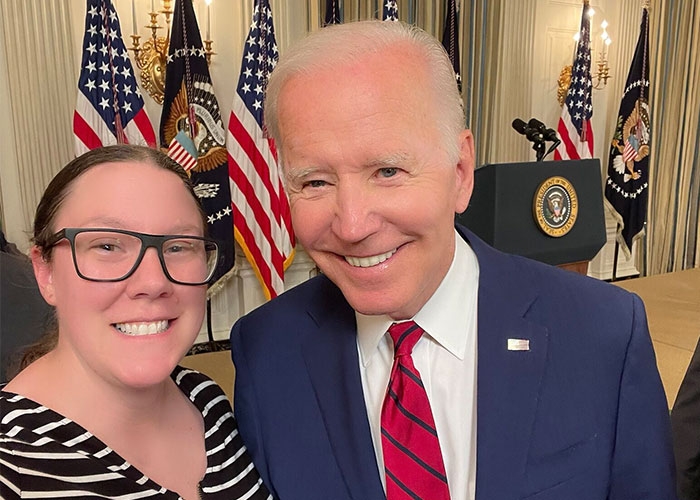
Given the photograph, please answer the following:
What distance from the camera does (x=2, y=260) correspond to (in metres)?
2.14

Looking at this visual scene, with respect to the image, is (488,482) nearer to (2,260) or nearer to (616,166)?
(2,260)

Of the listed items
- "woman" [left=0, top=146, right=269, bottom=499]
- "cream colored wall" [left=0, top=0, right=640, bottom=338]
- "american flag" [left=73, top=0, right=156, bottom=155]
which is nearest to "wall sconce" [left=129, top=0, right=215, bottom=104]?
"cream colored wall" [left=0, top=0, right=640, bottom=338]

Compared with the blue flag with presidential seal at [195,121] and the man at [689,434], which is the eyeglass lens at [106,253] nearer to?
the man at [689,434]

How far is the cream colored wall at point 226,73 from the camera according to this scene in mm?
3902

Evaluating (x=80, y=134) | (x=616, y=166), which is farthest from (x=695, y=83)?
(x=80, y=134)

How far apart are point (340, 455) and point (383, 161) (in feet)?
1.93

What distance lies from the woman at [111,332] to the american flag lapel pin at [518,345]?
0.59 metres

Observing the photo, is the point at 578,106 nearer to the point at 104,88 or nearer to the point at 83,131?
the point at 104,88

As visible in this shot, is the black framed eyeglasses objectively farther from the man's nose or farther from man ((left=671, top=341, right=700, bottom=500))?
man ((left=671, top=341, right=700, bottom=500))

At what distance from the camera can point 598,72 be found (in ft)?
20.7

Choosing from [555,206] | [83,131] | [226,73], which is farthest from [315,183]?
[226,73]

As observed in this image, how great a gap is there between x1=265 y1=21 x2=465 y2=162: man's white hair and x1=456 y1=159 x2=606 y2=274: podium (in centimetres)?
204

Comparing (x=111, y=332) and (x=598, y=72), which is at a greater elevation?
(x=598, y=72)

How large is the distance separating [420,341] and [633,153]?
5990 millimetres
